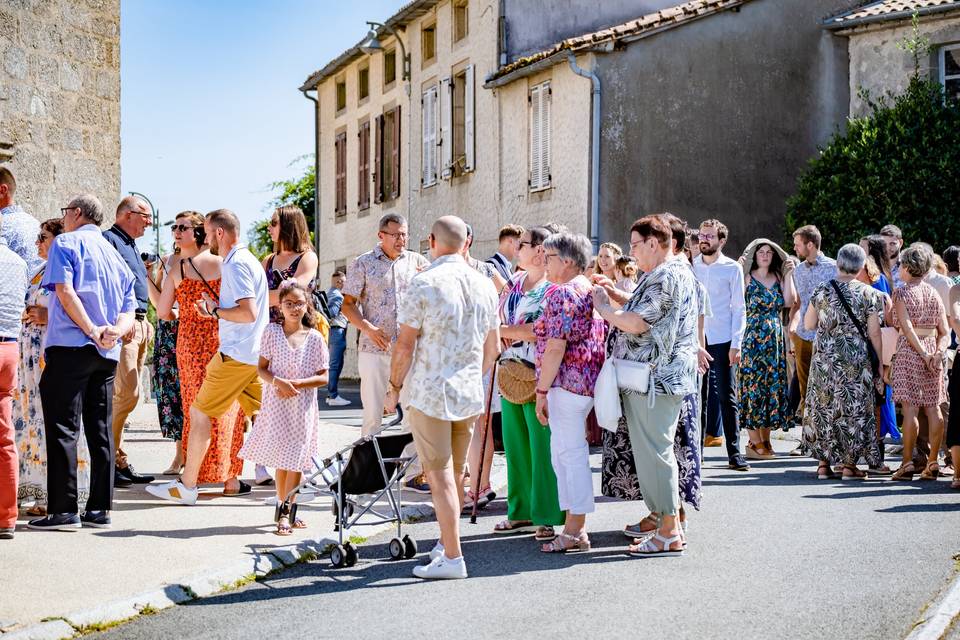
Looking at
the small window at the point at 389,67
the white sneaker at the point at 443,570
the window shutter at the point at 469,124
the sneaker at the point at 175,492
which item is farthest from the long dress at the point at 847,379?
the small window at the point at 389,67

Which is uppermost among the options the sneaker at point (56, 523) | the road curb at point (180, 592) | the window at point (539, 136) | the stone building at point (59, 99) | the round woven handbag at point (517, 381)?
the window at point (539, 136)

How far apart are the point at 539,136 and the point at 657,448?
1659cm

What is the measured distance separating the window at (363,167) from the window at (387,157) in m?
0.62

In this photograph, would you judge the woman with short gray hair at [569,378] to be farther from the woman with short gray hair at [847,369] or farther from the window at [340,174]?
the window at [340,174]

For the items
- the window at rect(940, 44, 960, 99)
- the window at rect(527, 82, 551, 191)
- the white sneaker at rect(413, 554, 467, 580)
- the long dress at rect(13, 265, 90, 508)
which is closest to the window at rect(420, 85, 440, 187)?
the window at rect(527, 82, 551, 191)

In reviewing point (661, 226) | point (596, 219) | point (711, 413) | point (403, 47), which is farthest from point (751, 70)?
point (661, 226)

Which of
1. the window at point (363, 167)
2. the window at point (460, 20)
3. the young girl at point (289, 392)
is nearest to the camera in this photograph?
the young girl at point (289, 392)

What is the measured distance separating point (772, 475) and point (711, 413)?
1085 millimetres

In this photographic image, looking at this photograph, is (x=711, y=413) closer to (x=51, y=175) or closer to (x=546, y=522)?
(x=546, y=522)

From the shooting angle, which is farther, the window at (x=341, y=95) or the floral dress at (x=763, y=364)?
the window at (x=341, y=95)

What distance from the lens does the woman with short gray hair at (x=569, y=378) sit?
7.46m

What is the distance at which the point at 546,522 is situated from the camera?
25.9 ft

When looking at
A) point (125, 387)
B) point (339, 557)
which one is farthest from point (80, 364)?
point (125, 387)

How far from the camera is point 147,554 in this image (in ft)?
23.5
